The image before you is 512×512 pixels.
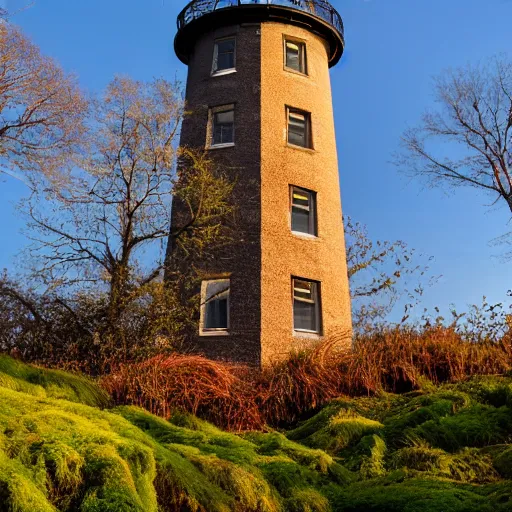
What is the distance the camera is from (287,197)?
687 inches

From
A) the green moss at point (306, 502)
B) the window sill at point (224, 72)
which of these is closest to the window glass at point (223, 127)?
the window sill at point (224, 72)

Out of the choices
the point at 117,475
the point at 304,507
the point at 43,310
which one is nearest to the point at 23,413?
the point at 117,475

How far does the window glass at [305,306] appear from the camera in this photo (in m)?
16.5

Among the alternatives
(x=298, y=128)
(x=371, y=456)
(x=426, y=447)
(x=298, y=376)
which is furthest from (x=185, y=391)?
(x=298, y=128)

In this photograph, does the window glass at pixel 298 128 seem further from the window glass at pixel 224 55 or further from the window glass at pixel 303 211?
the window glass at pixel 224 55

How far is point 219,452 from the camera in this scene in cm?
714

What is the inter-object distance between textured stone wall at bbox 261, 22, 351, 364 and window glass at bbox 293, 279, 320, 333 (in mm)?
216

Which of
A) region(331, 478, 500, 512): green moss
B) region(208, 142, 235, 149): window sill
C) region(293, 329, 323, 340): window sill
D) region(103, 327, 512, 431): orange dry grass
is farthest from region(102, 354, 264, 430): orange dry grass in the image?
region(208, 142, 235, 149): window sill

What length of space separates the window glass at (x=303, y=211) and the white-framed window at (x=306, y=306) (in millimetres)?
1620

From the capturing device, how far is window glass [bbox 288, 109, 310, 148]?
1881cm

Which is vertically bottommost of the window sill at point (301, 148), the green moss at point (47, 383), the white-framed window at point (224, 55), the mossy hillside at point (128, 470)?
the mossy hillside at point (128, 470)

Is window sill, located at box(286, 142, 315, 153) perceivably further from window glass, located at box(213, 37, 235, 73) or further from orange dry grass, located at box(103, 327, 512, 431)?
orange dry grass, located at box(103, 327, 512, 431)

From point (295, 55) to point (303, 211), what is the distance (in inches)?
228

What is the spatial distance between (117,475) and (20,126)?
1243 cm
